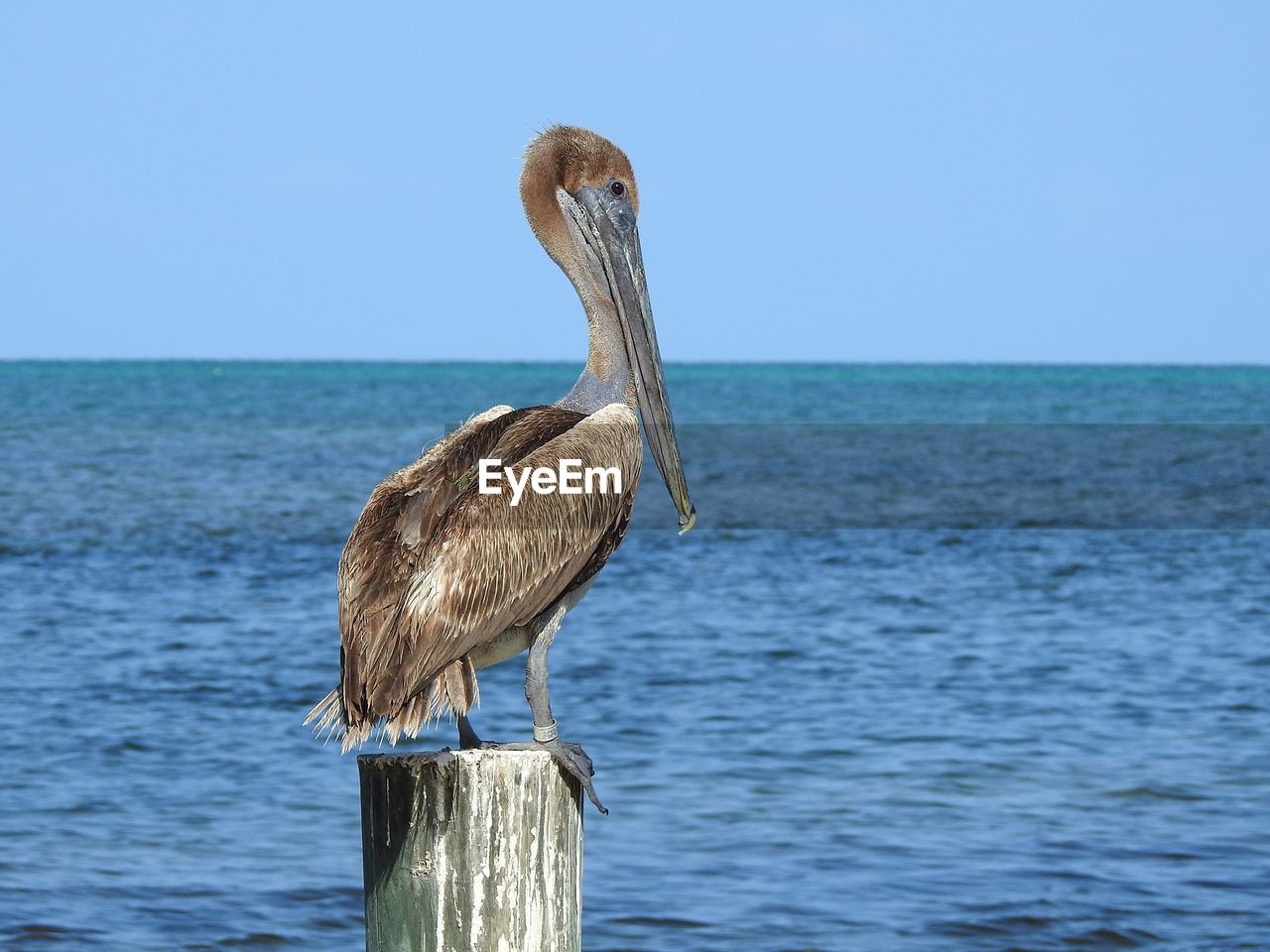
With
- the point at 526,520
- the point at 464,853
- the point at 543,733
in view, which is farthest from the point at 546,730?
the point at 526,520

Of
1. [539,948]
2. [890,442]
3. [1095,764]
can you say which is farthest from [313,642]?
[890,442]

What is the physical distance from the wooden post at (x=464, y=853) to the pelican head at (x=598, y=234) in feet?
2.84

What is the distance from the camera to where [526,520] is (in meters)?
3.11

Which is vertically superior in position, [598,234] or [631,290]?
[598,234]

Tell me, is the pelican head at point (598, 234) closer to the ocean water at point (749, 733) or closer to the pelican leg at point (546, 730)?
the pelican leg at point (546, 730)

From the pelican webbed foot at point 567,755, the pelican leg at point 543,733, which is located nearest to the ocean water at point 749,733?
the pelican leg at point 543,733

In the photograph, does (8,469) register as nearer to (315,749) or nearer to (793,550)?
(793,550)

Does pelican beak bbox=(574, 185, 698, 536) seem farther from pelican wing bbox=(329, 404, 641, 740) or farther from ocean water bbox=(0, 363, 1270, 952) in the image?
ocean water bbox=(0, 363, 1270, 952)

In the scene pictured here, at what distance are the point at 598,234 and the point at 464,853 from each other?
136cm

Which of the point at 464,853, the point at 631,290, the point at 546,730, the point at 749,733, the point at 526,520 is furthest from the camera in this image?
the point at 749,733

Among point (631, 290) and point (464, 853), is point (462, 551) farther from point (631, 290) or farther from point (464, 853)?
point (631, 290)

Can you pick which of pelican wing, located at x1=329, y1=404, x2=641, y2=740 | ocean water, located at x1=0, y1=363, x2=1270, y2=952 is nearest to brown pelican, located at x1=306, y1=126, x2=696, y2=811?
pelican wing, located at x1=329, y1=404, x2=641, y2=740

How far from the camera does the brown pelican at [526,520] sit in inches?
114

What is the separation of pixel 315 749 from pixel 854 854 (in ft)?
8.09
